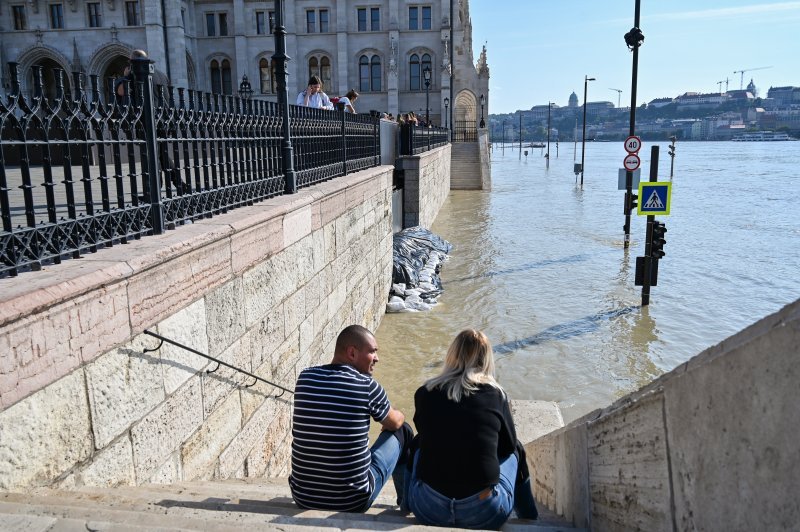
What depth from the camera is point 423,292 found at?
1228 centimetres

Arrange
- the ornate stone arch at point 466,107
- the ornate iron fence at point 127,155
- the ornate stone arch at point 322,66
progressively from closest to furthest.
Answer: the ornate iron fence at point 127,155 < the ornate stone arch at point 322,66 < the ornate stone arch at point 466,107

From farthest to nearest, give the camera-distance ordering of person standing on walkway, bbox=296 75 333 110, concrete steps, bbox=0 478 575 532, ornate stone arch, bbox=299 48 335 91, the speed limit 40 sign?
ornate stone arch, bbox=299 48 335 91, the speed limit 40 sign, person standing on walkway, bbox=296 75 333 110, concrete steps, bbox=0 478 575 532

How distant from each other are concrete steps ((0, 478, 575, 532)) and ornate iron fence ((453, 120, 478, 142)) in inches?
1794

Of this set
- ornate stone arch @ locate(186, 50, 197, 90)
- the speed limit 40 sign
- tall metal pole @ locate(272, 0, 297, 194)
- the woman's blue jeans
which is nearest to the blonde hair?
the woman's blue jeans

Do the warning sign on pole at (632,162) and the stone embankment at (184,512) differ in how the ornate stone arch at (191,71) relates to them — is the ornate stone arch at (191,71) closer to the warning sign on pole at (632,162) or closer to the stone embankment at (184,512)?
the warning sign on pole at (632,162)

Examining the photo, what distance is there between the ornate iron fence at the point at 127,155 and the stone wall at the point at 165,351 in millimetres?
146

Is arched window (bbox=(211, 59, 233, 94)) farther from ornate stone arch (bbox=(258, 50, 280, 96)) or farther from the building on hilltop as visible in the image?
ornate stone arch (bbox=(258, 50, 280, 96))

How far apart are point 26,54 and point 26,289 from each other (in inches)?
1990

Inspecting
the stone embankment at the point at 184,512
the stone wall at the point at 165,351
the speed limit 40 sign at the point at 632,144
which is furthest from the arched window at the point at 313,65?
the stone embankment at the point at 184,512

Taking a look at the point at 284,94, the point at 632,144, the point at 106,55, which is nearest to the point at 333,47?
the point at 106,55

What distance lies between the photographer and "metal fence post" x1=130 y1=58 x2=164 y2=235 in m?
3.86

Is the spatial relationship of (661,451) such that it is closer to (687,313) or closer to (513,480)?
(513,480)

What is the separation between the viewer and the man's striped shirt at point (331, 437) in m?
3.40

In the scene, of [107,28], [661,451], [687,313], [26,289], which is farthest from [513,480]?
[107,28]
